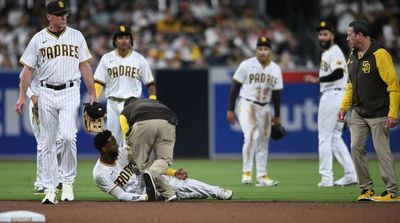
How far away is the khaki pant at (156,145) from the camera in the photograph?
11.9 meters

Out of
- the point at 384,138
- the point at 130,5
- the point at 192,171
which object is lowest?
the point at 192,171

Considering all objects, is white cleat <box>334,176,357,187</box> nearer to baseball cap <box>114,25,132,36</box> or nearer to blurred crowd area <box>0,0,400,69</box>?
baseball cap <box>114,25,132,36</box>

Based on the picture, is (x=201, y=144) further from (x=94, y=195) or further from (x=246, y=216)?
(x=246, y=216)

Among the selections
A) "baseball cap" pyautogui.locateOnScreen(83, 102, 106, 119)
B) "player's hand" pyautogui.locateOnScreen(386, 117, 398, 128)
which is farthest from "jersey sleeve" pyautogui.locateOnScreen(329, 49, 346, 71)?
"baseball cap" pyautogui.locateOnScreen(83, 102, 106, 119)

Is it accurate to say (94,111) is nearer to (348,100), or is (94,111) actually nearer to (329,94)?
(348,100)

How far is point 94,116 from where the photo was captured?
12.0 metres

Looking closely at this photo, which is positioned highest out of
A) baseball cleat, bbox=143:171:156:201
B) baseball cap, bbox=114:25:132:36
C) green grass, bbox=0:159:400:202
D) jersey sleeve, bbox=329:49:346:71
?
baseball cap, bbox=114:25:132:36

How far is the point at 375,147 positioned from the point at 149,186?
2.89 metres

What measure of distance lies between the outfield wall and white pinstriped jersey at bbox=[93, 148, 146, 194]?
31.7 ft

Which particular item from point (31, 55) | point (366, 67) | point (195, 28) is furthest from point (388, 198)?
point (195, 28)

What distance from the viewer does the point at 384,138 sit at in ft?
39.5

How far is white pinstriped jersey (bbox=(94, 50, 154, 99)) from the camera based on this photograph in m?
14.3

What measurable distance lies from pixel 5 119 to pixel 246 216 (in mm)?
12141

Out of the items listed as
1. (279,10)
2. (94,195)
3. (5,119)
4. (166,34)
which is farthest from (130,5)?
(94,195)
